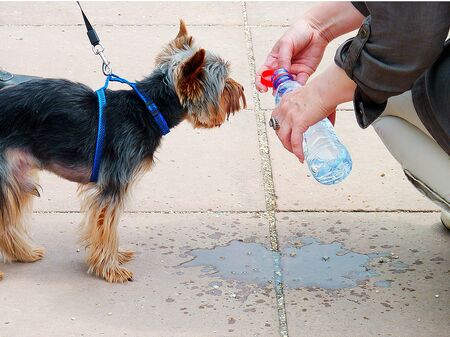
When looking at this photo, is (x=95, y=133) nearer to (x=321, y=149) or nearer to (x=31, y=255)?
(x=31, y=255)

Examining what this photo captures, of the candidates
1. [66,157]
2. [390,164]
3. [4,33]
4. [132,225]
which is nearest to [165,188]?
[132,225]

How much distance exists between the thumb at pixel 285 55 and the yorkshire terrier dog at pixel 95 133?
0.92 feet

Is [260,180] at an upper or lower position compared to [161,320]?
lower

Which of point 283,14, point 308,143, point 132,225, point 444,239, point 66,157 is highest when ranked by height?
point 66,157

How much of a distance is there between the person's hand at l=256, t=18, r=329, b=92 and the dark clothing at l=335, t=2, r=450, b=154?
2.57 feet

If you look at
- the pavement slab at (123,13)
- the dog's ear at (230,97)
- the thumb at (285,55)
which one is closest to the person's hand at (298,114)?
the thumb at (285,55)

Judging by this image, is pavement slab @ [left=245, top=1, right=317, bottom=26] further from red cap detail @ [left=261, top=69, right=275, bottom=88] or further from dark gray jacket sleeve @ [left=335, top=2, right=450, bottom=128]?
dark gray jacket sleeve @ [left=335, top=2, right=450, bottom=128]

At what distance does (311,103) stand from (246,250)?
119cm

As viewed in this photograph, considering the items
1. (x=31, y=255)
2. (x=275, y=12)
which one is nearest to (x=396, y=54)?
(x=31, y=255)

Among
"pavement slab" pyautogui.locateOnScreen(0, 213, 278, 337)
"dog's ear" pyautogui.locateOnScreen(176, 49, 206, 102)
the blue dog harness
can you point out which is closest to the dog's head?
"dog's ear" pyautogui.locateOnScreen(176, 49, 206, 102)

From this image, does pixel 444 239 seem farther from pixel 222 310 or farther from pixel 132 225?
pixel 132 225

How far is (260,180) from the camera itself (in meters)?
5.19

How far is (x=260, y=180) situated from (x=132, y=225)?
2.81ft

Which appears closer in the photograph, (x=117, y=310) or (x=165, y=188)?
(x=117, y=310)
